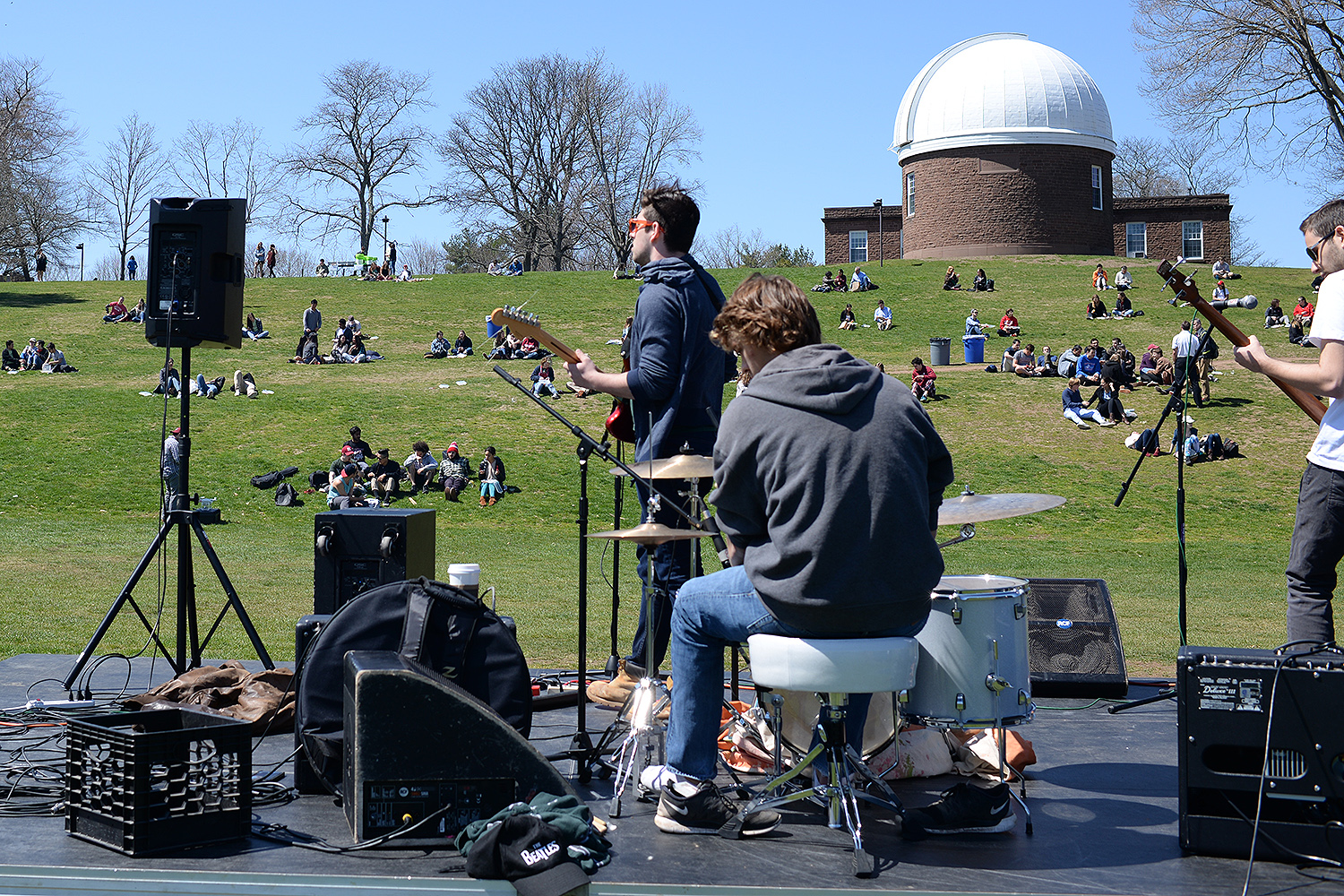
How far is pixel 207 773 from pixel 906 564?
2469mm

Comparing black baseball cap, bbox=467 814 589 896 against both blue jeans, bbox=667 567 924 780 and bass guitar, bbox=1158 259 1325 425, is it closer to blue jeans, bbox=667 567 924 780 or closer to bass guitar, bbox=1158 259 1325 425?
blue jeans, bbox=667 567 924 780

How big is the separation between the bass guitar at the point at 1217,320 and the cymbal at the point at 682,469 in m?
2.62

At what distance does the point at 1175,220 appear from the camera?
2311 inches

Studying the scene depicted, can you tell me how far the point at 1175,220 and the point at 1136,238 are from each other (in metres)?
2.03

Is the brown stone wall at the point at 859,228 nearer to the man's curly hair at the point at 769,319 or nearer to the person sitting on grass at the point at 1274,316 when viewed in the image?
the person sitting on grass at the point at 1274,316

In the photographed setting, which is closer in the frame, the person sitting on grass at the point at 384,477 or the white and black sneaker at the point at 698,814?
the white and black sneaker at the point at 698,814

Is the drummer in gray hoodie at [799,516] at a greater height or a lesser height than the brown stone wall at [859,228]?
lesser

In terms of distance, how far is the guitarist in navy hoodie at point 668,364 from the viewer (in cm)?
529

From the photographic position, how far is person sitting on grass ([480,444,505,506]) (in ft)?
78.6

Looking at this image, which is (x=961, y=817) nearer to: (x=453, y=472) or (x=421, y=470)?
(x=421, y=470)

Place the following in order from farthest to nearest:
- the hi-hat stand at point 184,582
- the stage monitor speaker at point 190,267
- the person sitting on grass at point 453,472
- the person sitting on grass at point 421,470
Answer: the person sitting on grass at point 421,470
the person sitting on grass at point 453,472
the stage monitor speaker at point 190,267
the hi-hat stand at point 184,582

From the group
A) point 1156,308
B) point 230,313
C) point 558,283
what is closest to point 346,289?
point 558,283

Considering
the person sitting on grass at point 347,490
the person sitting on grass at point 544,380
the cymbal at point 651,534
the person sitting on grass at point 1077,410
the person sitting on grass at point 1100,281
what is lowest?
the person sitting on grass at point 347,490

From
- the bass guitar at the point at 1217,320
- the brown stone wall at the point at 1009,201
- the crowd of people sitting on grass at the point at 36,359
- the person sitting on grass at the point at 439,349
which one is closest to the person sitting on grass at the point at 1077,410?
the person sitting on grass at the point at 439,349
